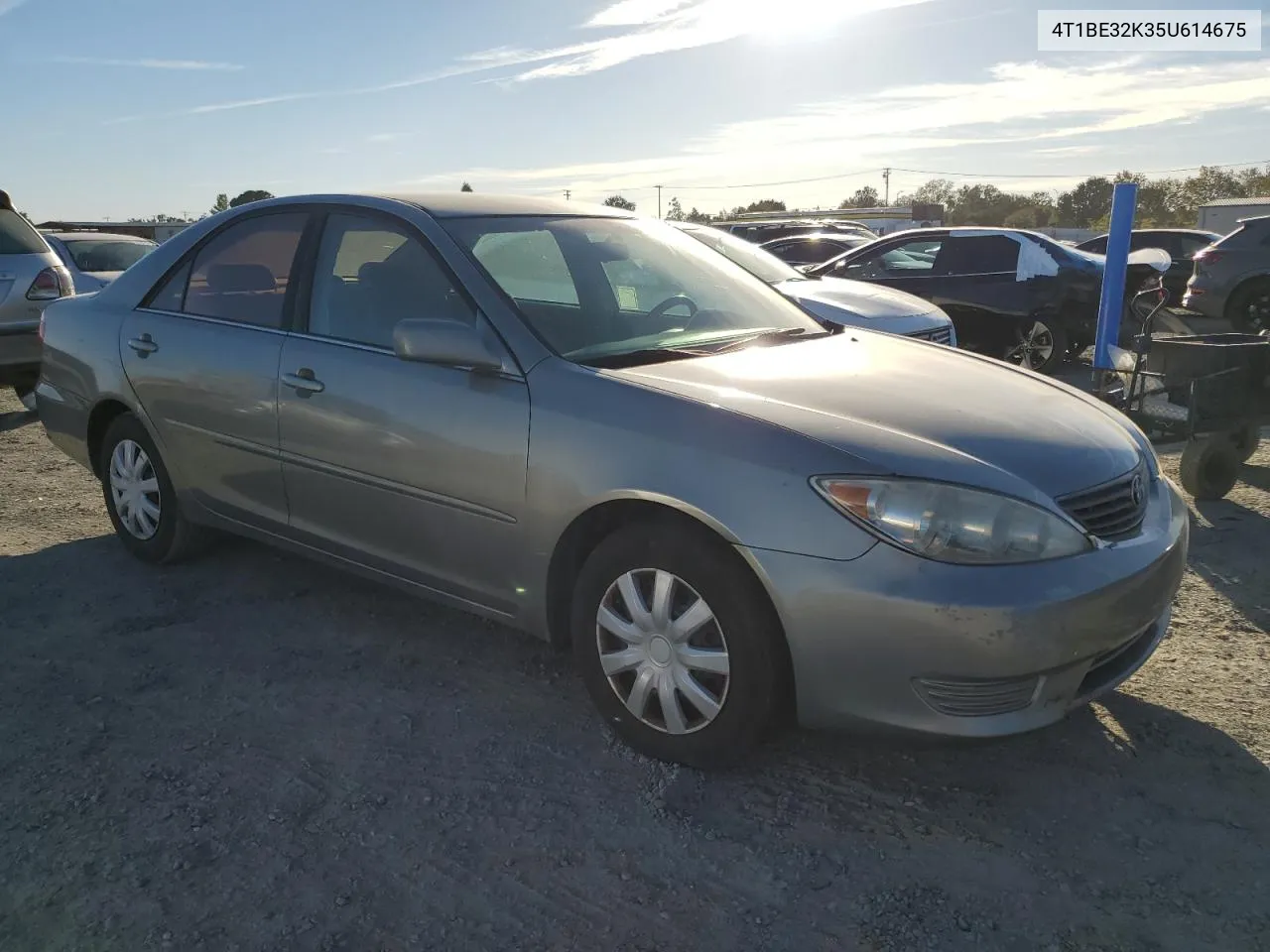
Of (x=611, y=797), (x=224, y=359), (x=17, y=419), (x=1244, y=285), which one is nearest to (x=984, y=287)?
(x=1244, y=285)

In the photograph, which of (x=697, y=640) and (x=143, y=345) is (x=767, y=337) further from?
(x=143, y=345)

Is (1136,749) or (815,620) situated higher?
(815,620)

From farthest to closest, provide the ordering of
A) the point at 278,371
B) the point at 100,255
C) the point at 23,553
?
the point at 100,255 → the point at 23,553 → the point at 278,371

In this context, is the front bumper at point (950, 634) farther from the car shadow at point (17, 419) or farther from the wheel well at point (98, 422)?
the car shadow at point (17, 419)

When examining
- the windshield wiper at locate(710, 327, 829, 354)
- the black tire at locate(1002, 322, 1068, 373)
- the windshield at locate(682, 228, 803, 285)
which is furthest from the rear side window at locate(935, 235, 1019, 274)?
the windshield wiper at locate(710, 327, 829, 354)

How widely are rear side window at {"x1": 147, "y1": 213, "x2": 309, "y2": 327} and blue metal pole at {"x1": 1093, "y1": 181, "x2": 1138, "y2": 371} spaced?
638 cm

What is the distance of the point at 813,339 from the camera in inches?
145

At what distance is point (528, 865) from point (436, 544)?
117 cm

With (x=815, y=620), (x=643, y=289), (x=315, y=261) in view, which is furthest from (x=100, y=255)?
(x=815, y=620)

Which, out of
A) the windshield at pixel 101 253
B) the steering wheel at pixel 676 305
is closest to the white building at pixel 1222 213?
the windshield at pixel 101 253

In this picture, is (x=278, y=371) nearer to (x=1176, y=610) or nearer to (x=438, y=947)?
(x=438, y=947)

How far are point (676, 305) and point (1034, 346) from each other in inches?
286

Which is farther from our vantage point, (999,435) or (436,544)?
(436,544)

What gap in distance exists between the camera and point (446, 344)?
301 cm
